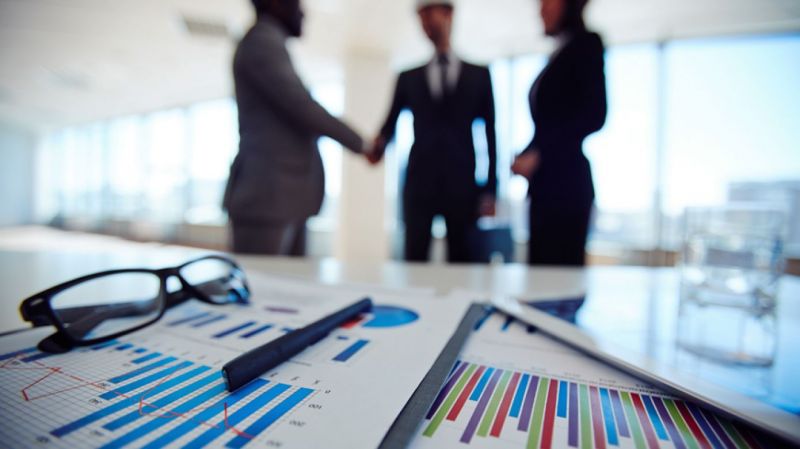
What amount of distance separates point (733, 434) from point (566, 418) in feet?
0.30

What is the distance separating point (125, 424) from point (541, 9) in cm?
152

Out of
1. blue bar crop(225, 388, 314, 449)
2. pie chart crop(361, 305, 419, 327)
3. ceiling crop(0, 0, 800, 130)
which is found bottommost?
pie chart crop(361, 305, 419, 327)

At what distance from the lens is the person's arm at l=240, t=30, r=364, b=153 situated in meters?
1.03

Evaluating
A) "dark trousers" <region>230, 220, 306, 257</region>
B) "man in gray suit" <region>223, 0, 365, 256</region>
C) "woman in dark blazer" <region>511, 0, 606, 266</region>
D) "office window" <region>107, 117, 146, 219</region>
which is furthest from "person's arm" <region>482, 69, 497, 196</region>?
"office window" <region>107, 117, 146, 219</region>

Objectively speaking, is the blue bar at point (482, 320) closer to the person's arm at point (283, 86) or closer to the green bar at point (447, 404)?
the green bar at point (447, 404)

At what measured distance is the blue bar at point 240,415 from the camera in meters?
0.16

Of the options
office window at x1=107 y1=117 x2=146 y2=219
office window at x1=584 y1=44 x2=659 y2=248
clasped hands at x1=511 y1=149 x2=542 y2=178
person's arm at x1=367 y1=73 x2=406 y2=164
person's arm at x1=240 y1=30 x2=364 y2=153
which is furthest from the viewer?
office window at x1=107 y1=117 x2=146 y2=219

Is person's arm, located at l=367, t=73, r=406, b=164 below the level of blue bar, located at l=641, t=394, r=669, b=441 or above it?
above

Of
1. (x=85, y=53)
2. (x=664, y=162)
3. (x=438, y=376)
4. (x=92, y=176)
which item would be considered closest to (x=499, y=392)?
(x=438, y=376)

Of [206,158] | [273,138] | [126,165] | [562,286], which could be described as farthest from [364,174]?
[126,165]

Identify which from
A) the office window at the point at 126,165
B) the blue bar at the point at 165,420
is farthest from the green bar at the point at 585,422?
the office window at the point at 126,165

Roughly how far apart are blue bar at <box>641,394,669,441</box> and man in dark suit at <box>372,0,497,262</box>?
1231mm

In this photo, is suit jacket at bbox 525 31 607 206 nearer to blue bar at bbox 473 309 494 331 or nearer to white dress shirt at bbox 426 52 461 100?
white dress shirt at bbox 426 52 461 100

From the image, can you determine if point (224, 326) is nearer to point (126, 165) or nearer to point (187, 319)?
point (187, 319)
